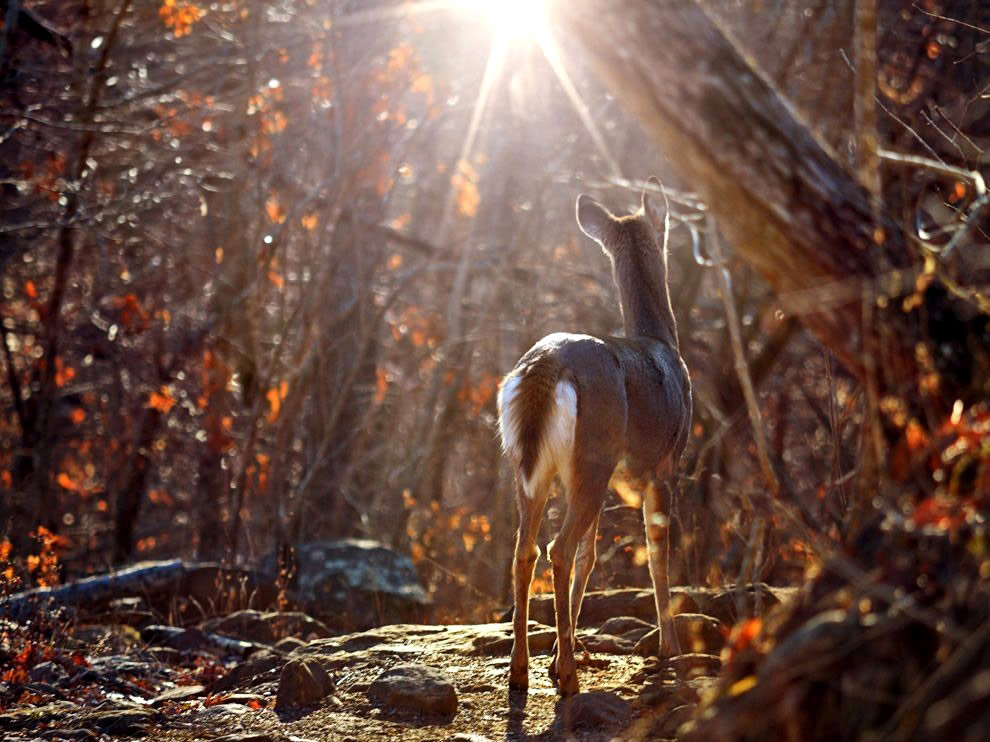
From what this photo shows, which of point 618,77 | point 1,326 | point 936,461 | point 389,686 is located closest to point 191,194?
point 1,326

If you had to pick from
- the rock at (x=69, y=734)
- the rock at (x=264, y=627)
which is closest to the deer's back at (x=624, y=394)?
the rock at (x=69, y=734)

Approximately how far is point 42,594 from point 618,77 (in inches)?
242

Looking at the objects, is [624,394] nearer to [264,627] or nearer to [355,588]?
[264,627]

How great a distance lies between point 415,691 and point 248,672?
1513 mm

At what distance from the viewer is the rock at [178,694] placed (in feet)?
21.6

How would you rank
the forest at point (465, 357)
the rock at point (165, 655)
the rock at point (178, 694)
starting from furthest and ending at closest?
the rock at point (165, 655) < the rock at point (178, 694) < the forest at point (465, 357)

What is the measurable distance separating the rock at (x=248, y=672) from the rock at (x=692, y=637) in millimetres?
2051

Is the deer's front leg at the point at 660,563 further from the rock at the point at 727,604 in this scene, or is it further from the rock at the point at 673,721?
the rock at the point at 673,721

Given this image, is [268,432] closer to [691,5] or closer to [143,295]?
[143,295]

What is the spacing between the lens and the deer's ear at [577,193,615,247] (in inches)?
333

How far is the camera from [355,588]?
9.98 meters

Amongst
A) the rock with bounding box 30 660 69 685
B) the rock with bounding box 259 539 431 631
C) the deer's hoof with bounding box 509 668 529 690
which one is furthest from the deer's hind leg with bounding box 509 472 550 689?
the rock with bounding box 259 539 431 631

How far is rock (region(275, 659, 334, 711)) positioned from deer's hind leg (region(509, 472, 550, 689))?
3.15 ft

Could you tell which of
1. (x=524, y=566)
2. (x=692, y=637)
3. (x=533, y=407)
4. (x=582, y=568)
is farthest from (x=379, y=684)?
(x=692, y=637)
